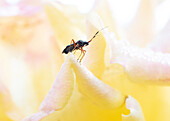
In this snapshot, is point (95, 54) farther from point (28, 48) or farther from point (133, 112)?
point (28, 48)

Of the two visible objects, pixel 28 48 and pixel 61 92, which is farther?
pixel 28 48

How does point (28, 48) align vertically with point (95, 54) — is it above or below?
above

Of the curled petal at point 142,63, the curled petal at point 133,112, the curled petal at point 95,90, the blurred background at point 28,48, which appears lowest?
the curled petal at point 133,112

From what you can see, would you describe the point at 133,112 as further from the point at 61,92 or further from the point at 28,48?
the point at 28,48

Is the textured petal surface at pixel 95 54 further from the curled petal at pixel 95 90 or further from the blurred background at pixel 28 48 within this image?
the blurred background at pixel 28 48

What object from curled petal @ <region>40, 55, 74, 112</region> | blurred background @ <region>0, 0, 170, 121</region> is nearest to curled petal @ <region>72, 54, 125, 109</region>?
curled petal @ <region>40, 55, 74, 112</region>

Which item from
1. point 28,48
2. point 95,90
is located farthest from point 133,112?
point 28,48

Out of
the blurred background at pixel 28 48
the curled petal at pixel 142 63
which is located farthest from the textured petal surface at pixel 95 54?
the blurred background at pixel 28 48
